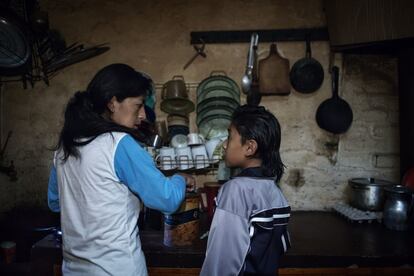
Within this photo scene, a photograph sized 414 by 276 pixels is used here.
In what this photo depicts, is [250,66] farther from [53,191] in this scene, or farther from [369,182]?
[53,191]

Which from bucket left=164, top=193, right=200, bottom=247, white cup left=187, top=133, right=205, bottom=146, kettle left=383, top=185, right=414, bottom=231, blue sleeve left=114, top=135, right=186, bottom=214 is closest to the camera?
blue sleeve left=114, top=135, right=186, bottom=214

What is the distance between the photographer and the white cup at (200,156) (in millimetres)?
1920

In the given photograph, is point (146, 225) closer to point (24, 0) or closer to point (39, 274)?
point (39, 274)

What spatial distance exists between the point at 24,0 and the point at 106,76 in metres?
1.37

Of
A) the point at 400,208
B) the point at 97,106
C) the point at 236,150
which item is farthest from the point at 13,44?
the point at 400,208

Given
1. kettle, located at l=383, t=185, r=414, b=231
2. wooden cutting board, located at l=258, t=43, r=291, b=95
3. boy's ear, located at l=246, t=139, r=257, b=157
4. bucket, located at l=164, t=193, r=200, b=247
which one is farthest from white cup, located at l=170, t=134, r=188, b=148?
kettle, located at l=383, t=185, r=414, b=231

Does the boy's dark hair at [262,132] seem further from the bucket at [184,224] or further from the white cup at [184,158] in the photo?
the white cup at [184,158]

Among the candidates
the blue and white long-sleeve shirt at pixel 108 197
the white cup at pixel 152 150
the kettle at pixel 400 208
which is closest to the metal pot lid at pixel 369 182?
the kettle at pixel 400 208

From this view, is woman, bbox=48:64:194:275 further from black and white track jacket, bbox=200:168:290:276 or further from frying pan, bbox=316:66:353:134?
frying pan, bbox=316:66:353:134

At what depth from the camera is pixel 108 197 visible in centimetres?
96

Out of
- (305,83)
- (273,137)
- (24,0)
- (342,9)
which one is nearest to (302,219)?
(305,83)

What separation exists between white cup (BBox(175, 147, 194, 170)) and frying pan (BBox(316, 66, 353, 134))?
0.79 meters

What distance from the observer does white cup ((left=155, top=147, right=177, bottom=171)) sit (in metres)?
1.91

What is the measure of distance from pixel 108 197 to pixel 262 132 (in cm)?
47
